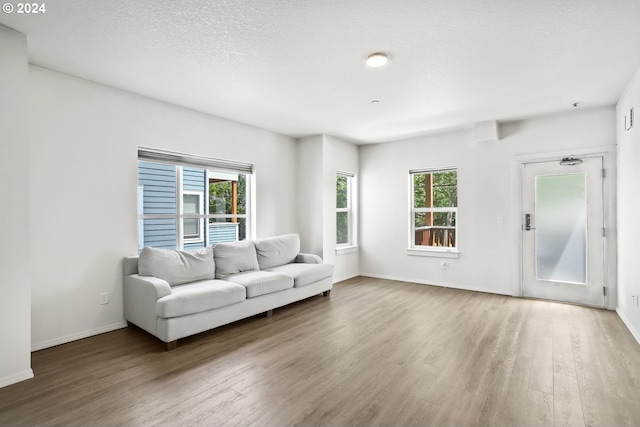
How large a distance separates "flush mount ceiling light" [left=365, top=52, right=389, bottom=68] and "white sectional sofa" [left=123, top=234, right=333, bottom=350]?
2577 mm

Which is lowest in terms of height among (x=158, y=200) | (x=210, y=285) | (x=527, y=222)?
(x=210, y=285)

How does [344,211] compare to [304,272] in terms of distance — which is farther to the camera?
[344,211]

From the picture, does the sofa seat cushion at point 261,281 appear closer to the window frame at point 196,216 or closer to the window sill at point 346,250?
the window frame at point 196,216

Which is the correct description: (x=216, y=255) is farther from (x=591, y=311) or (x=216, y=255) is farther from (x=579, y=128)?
(x=579, y=128)

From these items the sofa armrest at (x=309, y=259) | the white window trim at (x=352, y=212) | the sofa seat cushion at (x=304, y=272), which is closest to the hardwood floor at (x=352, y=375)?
the sofa seat cushion at (x=304, y=272)

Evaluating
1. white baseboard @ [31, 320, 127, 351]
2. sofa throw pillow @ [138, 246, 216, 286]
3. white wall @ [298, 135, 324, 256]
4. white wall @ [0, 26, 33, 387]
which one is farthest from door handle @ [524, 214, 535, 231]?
white wall @ [0, 26, 33, 387]

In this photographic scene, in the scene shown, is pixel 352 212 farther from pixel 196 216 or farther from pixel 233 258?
pixel 196 216

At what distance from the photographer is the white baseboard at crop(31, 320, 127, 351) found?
2971mm

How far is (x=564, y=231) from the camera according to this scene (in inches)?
174

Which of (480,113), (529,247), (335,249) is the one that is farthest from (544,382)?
(335,249)

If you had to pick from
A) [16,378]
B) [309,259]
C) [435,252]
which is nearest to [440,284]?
[435,252]

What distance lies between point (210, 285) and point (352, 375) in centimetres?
179

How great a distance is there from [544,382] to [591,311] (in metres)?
2.39

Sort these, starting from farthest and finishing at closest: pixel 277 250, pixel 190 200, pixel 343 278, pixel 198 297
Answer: pixel 343 278 → pixel 277 250 → pixel 190 200 → pixel 198 297
